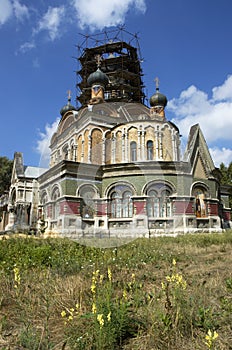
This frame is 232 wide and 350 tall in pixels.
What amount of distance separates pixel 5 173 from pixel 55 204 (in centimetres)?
2333

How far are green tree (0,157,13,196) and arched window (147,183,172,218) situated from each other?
28.2m

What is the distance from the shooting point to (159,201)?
68.1 ft

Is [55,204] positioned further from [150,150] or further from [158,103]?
[158,103]

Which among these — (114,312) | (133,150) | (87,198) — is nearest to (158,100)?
(133,150)

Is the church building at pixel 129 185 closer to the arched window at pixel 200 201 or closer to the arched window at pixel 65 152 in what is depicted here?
the arched window at pixel 200 201

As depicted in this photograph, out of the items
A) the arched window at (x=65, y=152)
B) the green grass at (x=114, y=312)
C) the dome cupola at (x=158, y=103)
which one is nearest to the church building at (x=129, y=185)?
the arched window at (x=65, y=152)

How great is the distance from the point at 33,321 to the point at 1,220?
34696mm

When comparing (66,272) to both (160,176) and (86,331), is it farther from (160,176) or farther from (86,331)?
(160,176)

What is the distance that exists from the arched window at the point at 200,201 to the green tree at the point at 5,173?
29891mm

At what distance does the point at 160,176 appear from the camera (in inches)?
834

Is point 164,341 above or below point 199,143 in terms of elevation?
below

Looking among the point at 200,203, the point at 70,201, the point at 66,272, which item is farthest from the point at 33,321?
the point at 200,203

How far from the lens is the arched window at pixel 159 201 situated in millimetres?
20594

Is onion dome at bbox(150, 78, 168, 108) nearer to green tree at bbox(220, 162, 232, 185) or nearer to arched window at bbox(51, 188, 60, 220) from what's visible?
green tree at bbox(220, 162, 232, 185)
